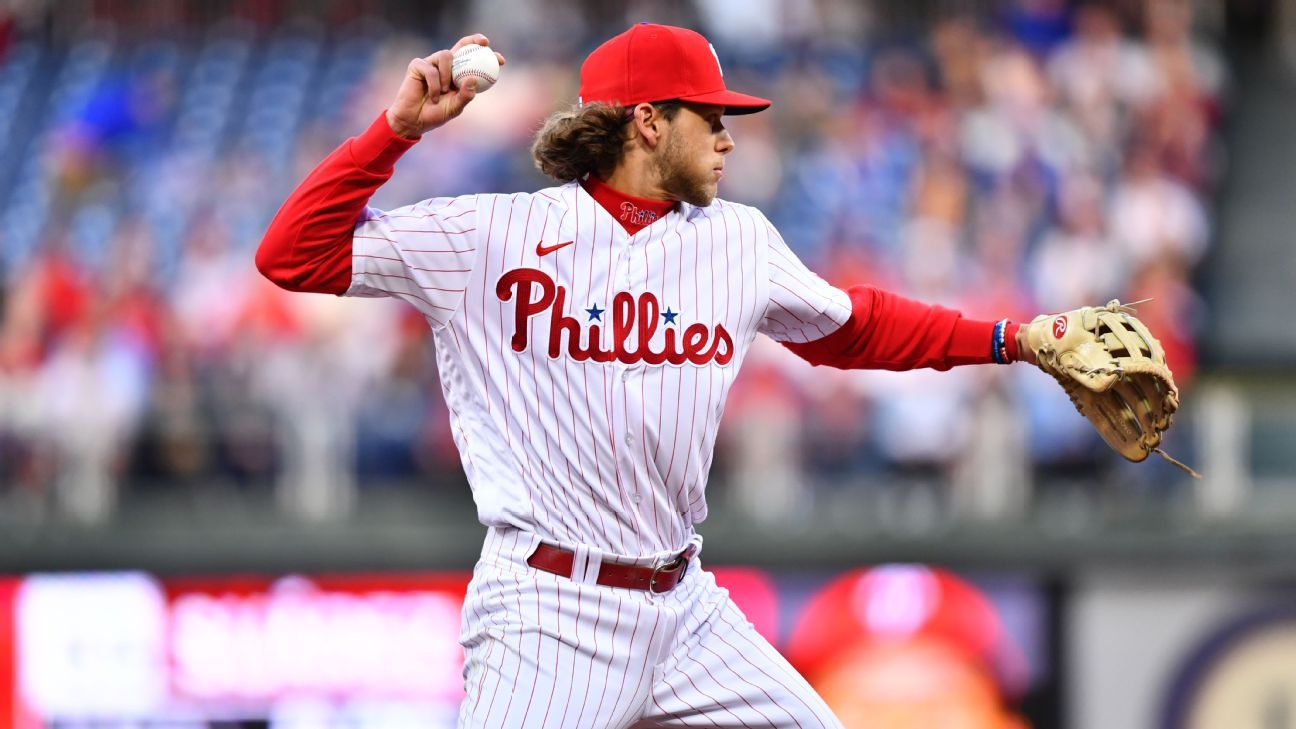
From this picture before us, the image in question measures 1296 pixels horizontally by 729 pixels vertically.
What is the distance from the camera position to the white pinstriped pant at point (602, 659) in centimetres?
323

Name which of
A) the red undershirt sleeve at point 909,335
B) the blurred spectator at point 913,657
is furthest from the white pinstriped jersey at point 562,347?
the blurred spectator at point 913,657

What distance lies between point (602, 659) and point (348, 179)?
961 mm

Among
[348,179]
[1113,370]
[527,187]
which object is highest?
[527,187]

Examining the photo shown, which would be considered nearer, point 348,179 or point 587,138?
point 348,179

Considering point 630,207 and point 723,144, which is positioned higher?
point 723,144

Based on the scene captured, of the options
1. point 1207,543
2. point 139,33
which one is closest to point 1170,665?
point 1207,543

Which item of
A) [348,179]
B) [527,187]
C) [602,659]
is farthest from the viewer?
[527,187]

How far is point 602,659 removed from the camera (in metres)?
3.29

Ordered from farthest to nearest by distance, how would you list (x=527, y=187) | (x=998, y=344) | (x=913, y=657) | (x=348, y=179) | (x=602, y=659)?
(x=527, y=187) → (x=913, y=657) → (x=998, y=344) → (x=602, y=659) → (x=348, y=179)

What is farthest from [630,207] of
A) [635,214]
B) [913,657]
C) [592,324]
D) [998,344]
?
[913,657]

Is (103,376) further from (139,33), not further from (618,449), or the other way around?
(139,33)

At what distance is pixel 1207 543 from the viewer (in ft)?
22.5

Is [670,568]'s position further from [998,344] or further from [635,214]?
[998,344]

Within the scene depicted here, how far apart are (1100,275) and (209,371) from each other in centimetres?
408
